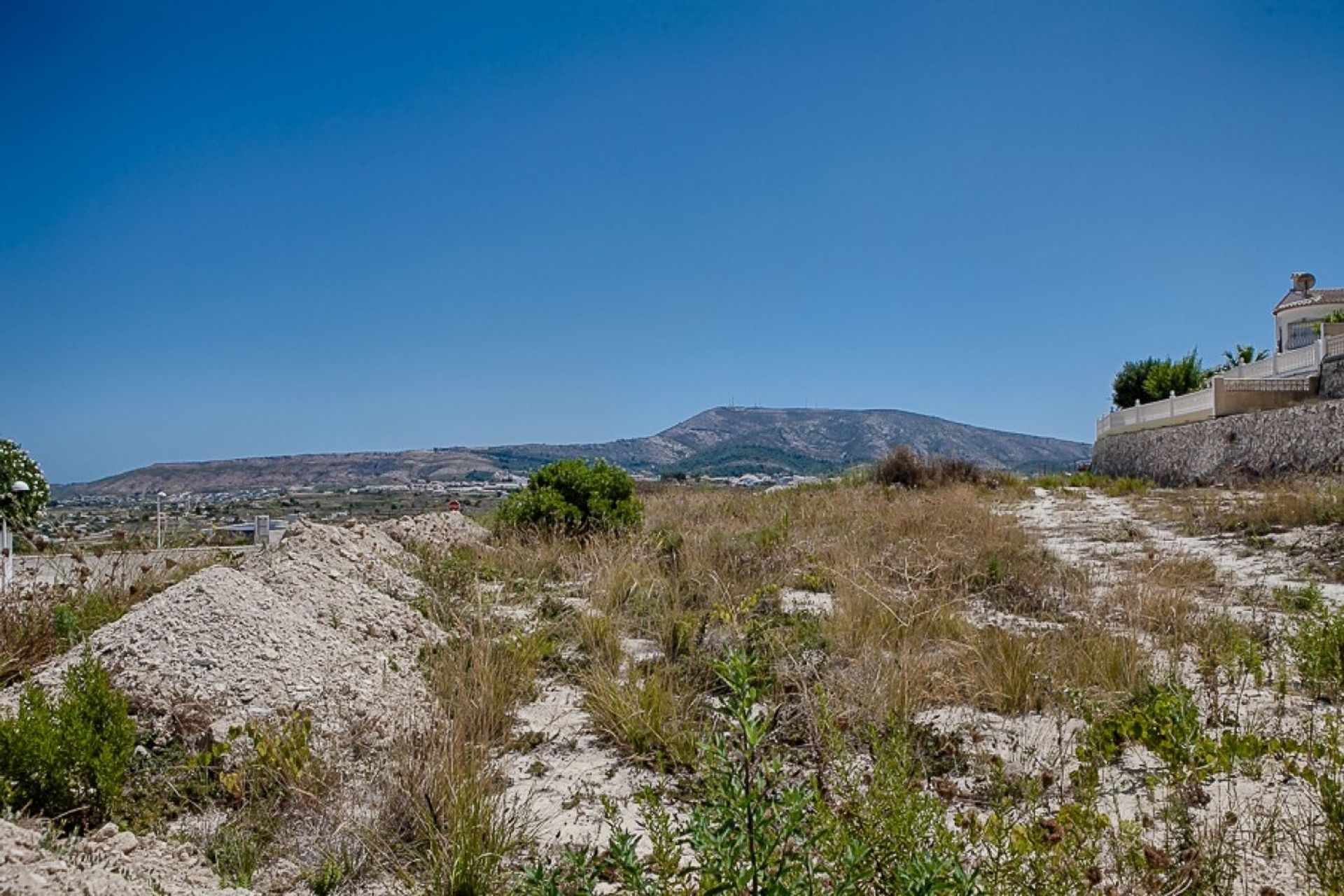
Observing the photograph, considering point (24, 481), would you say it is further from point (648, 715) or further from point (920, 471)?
point (920, 471)

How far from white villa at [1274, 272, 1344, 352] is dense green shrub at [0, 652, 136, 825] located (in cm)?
4491

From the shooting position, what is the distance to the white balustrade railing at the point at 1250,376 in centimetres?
1914

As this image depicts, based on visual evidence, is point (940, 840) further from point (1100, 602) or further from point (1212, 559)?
point (1212, 559)

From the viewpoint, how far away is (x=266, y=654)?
13.5 feet

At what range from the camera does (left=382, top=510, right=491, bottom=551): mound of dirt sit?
880cm

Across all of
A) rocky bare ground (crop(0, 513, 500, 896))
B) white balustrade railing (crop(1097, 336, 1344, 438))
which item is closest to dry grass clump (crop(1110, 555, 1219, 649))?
rocky bare ground (crop(0, 513, 500, 896))

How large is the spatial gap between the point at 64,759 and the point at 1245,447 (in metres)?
22.6

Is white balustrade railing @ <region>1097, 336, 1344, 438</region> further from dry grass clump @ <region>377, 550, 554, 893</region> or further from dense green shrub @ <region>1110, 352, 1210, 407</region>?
dry grass clump @ <region>377, 550, 554, 893</region>

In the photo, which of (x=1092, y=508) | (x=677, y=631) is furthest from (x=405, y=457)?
(x=677, y=631)

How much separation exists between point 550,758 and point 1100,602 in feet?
14.7

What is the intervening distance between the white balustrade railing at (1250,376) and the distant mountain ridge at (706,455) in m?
5.03

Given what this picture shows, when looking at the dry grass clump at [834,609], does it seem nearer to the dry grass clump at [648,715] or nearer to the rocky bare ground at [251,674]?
the dry grass clump at [648,715]

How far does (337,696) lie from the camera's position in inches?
155

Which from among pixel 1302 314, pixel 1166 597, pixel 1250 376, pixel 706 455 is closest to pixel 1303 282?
pixel 1302 314
